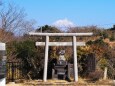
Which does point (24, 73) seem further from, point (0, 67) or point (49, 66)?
point (0, 67)

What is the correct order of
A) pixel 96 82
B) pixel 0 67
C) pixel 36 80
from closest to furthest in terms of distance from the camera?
pixel 0 67
pixel 96 82
pixel 36 80

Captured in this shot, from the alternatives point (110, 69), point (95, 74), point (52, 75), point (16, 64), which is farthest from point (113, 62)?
point (16, 64)

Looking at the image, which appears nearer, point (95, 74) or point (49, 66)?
point (95, 74)

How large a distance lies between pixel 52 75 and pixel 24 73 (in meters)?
1.78

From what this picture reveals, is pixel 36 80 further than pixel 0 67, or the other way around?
pixel 36 80

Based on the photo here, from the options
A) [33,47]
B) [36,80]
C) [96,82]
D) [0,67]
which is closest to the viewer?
[0,67]

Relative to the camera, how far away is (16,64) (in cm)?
2289

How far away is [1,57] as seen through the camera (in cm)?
1522

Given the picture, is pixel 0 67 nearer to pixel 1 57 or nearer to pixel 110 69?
pixel 1 57

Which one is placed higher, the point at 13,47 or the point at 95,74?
the point at 13,47

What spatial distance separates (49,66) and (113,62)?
4172mm

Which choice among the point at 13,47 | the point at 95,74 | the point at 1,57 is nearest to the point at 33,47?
the point at 13,47

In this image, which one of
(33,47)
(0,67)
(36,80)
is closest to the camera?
(0,67)

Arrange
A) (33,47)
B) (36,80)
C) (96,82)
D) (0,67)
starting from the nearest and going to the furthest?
(0,67) → (96,82) → (36,80) → (33,47)
